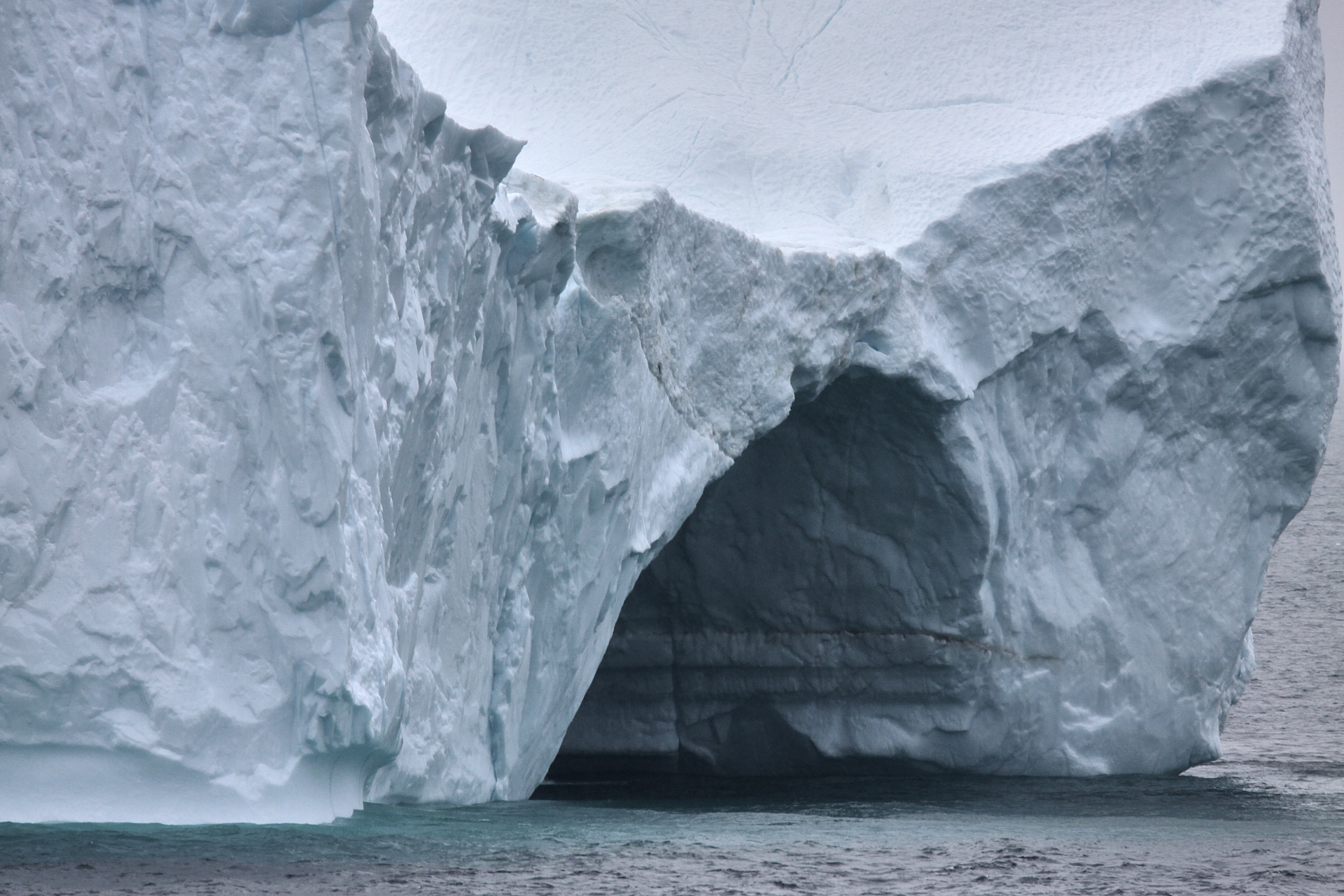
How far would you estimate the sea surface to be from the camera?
2.04 meters

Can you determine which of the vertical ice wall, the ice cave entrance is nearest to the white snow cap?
the ice cave entrance

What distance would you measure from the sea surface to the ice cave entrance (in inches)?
12.1

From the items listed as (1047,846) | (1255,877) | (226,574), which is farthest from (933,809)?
(226,574)

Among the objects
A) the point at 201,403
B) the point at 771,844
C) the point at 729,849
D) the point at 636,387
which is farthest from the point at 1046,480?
the point at 201,403

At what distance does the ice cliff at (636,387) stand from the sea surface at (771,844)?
0.20m

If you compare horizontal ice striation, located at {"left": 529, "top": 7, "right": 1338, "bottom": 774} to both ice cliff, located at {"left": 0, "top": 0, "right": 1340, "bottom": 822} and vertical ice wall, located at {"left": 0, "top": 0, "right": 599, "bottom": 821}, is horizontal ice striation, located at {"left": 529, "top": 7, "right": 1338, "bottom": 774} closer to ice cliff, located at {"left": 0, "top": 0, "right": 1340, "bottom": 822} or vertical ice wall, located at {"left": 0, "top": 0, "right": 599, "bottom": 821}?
ice cliff, located at {"left": 0, "top": 0, "right": 1340, "bottom": 822}

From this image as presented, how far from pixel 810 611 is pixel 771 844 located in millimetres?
2358

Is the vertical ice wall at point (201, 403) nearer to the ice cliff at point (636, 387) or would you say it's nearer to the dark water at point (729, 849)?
the ice cliff at point (636, 387)

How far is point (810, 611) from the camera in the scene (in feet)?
16.8

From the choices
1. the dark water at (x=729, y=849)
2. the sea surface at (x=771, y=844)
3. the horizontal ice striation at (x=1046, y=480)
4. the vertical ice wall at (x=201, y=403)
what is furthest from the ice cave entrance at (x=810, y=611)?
the vertical ice wall at (x=201, y=403)

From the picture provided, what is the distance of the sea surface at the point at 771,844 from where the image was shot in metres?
2.04

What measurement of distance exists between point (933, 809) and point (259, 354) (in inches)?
86.6

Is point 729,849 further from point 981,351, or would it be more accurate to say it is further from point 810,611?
point 810,611

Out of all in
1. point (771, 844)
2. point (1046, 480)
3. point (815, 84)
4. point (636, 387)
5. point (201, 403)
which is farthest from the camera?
point (815, 84)
